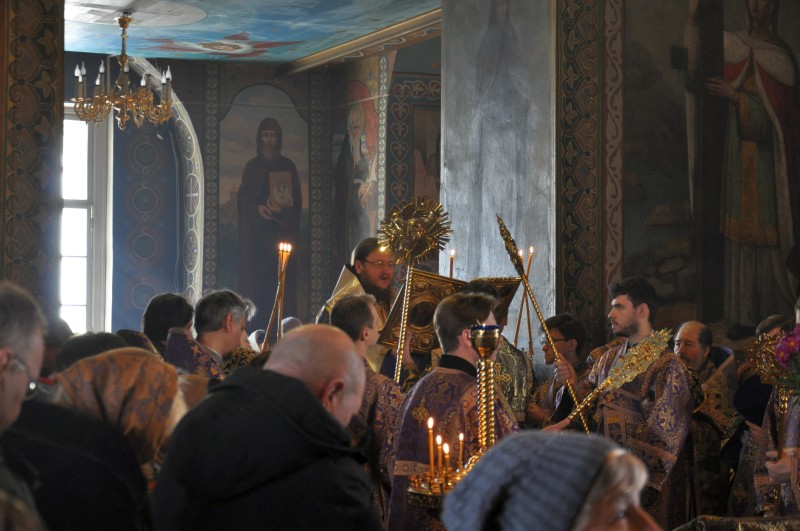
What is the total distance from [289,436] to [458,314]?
185 cm

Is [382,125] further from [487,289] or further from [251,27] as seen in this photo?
[487,289]

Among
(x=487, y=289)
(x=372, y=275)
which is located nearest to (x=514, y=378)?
(x=487, y=289)

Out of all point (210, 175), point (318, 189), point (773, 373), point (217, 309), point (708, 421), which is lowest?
point (708, 421)

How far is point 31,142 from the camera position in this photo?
6.18m

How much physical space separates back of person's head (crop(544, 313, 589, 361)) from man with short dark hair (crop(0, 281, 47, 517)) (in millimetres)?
5573

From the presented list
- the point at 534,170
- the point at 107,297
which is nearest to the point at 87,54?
the point at 107,297

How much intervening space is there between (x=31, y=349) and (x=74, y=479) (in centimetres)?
34

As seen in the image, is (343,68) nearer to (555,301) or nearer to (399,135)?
(399,135)

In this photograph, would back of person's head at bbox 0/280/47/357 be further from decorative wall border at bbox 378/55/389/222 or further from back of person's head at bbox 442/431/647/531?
decorative wall border at bbox 378/55/389/222

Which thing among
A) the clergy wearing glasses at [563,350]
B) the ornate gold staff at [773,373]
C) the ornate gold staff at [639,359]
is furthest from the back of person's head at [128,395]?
the clergy wearing glasses at [563,350]

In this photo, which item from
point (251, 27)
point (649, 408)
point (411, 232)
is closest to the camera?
point (649, 408)

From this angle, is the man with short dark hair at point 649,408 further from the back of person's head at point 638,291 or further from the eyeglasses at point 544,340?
the eyeglasses at point 544,340

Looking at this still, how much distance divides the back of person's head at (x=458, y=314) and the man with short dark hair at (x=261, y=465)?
172 centimetres

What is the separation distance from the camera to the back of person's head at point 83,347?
12.1ft
